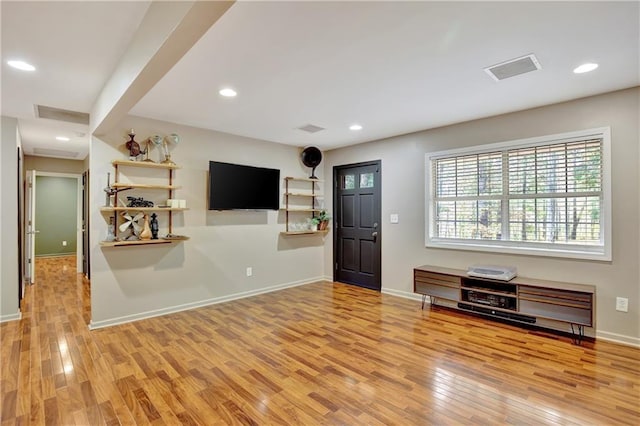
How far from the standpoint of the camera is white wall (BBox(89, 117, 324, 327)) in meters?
3.67

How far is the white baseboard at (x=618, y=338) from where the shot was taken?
3.03 metres

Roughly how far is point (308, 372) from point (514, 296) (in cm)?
235

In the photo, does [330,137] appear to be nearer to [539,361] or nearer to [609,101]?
[609,101]

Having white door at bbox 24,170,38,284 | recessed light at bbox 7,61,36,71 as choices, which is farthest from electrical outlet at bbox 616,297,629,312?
white door at bbox 24,170,38,284

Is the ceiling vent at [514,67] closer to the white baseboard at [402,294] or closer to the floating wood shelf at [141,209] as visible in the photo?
the white baseboard at [402,294]

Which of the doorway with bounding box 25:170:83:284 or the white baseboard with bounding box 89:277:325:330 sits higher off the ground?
the doorway with bounding box 25:170:83:284

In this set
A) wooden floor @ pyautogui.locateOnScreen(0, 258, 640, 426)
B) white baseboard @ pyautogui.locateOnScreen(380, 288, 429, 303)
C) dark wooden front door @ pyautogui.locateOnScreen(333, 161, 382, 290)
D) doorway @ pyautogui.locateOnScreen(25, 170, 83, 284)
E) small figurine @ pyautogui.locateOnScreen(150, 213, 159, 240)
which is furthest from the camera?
doorway @ pyautogui.locateOnScreen(25, 170, 83, 284)

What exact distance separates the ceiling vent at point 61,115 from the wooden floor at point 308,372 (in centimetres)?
243

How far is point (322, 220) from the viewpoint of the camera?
578cm

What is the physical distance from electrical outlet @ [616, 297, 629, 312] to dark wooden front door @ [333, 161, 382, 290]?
282cm

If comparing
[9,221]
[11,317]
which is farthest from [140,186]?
[11,317]

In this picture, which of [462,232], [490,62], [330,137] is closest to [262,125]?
[330,137]

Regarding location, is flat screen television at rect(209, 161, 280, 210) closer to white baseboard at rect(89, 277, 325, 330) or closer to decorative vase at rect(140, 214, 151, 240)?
decorative vase at rect(140, 214, 151, 240)

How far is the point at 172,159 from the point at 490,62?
3650 mm
